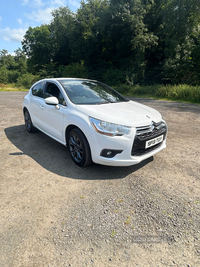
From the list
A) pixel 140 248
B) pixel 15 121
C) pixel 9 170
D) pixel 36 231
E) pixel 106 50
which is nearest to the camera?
pixel 140 248

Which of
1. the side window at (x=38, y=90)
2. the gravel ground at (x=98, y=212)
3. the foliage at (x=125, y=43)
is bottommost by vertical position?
the gravel ground at (x=98, y=212)

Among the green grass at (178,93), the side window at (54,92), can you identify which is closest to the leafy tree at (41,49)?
the green grass at (178,93)

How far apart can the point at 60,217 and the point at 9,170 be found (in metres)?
1.67

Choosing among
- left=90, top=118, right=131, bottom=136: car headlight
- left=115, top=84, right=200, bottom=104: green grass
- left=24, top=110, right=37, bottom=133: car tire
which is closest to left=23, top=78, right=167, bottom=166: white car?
left=90, top=118, right=131, bottom=136: car headlight

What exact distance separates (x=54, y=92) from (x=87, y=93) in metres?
0.77

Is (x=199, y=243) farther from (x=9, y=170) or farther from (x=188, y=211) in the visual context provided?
(x=9, y=170)

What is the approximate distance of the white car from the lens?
2994 mm

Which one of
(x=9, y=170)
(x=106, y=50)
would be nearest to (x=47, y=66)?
(x=106, y=50)

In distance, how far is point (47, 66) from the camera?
131ft

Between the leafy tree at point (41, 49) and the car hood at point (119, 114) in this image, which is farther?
the leafy tree at point (41, 49)

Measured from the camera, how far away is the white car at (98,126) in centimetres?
299

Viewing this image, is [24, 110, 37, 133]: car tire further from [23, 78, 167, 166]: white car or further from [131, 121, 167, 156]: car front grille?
[131, 121, 167, 156]: car front grille

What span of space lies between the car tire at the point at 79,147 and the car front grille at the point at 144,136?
77 cm

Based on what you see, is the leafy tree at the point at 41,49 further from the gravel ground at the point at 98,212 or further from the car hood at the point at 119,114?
the gravel ground at the point at 98,212
